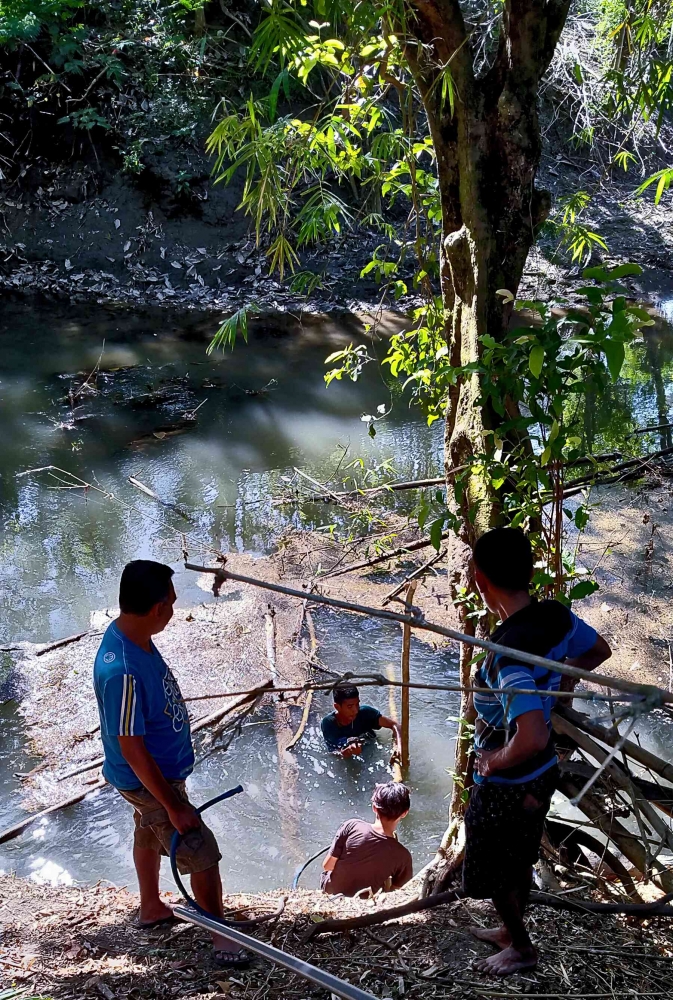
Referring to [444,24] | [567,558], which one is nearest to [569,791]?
[567,558]

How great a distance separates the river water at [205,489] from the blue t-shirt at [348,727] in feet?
0.39

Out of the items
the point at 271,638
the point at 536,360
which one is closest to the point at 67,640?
the point at 271,638

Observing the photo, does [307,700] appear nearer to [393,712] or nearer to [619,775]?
[393,712]

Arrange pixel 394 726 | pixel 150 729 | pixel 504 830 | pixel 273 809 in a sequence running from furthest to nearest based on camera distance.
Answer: pixel 394 726, pixel 273 809, pixel 150 729, pixel 504 830

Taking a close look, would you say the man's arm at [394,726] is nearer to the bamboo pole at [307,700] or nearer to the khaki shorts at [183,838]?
the bamboo pole at [307,700]

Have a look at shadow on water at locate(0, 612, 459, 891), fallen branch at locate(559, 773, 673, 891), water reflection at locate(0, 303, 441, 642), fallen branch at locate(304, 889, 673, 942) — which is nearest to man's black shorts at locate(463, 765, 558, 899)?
fallen branch at locate(304, 889, 673, 942)

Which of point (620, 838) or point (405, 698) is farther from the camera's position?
point (405, 698)

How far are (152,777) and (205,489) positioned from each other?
5264 mm

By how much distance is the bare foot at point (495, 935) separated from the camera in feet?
7.65

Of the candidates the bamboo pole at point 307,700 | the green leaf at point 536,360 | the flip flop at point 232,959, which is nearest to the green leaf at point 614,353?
the green leaf at point 536,360

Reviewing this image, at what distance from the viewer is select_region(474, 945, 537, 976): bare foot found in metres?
2.21

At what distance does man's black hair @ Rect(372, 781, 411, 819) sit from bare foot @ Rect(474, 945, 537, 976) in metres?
1.04

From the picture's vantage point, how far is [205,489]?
759 cm

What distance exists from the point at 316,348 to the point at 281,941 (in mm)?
9393
